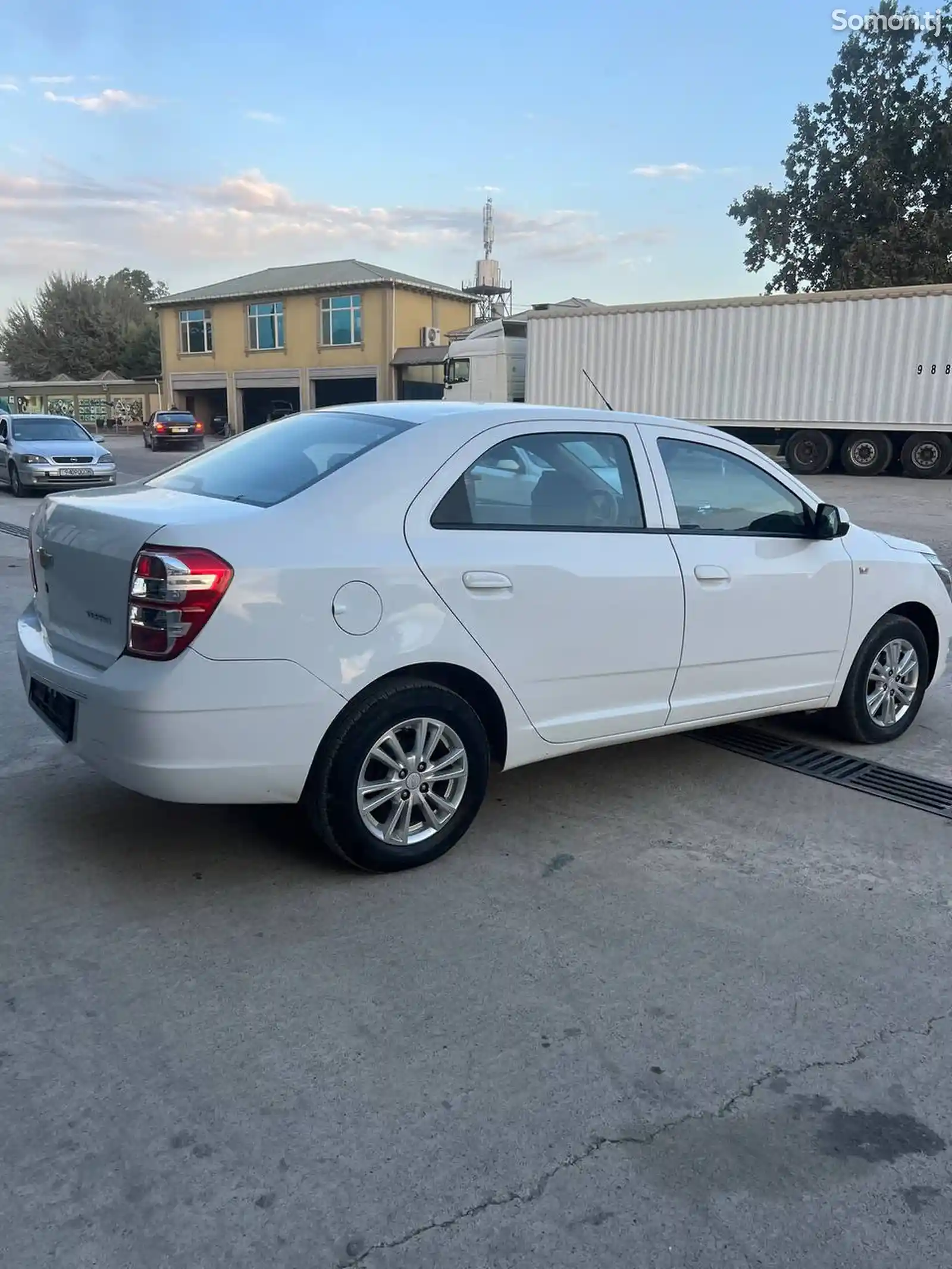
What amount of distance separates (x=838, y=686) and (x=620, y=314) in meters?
21.9

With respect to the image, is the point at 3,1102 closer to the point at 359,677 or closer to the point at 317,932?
the point at 317,932

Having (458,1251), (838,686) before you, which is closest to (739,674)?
(838,686)

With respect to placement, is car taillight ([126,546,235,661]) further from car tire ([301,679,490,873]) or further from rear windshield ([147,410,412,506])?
car tire ([301,679,490,873])

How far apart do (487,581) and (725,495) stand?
149cm

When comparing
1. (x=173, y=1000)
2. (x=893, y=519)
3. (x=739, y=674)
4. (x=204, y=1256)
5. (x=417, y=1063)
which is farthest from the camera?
(x=893, y=519)

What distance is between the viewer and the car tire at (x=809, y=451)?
77.5 ft

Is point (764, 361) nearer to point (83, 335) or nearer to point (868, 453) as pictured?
point (868, 453)

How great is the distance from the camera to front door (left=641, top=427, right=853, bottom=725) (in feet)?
14.9

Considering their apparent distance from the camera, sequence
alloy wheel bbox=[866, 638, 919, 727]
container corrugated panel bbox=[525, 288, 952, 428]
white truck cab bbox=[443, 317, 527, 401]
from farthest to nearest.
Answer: white truck cab bbox=[443, 317, 527, 401] → container corrugated panel bbox=[525, 288, 952, 428] → alloy wheel bbox=[866, 638, 919, 727]

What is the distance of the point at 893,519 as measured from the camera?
15.9 metres

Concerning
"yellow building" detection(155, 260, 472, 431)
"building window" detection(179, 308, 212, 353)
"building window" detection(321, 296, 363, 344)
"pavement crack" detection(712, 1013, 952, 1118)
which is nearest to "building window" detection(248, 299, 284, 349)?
"yellow building" detection(155, 260, 472, 431)

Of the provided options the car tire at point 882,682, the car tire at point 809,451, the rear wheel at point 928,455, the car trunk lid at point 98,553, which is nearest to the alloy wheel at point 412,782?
the car trunk lid at point 98,553

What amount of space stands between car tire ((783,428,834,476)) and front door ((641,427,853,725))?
63.9ft

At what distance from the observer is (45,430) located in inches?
778
